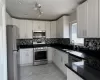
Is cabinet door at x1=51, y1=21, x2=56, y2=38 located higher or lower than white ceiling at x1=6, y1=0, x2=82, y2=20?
lower

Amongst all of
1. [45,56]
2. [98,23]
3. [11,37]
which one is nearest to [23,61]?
[45,56]

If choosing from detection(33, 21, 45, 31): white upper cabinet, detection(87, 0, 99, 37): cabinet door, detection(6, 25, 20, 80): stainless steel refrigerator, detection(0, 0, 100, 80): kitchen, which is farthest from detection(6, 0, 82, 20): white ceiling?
detection(33, 21, 45, 31): white upper cabinet

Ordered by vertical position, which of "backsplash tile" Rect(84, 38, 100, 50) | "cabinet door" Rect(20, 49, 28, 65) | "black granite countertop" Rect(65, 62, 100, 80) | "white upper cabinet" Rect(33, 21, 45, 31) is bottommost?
"cabinet door" Rect(20, 49, 28, 65)

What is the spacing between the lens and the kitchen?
8.02ft

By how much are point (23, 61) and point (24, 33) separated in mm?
1500

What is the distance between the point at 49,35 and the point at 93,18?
3.31 m

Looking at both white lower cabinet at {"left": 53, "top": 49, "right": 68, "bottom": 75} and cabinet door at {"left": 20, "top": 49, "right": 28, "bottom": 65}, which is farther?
cabinet door at {"left": 20, "top": 49, "right": 28, "bottom": 65}

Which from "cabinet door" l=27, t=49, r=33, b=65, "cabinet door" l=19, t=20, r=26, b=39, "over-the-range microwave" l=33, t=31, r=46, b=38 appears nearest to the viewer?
"cabinet door" l=27, t=49, r=33, b=65

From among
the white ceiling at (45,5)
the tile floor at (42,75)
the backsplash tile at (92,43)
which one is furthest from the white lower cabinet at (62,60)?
the white ceiling at (45,5)

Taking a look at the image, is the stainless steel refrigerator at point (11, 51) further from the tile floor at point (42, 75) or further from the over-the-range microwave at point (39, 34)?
the over-the-range microwave at point (39, 34)

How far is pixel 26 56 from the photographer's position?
4.54m

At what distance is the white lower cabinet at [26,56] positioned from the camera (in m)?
4.47

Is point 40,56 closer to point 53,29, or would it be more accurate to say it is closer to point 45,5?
point 53,29

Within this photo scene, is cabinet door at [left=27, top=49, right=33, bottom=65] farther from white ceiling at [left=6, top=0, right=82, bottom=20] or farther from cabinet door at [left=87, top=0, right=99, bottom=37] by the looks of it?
cabinet door at [left=87, top=0, right=99, bottom=37]
